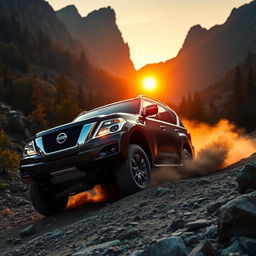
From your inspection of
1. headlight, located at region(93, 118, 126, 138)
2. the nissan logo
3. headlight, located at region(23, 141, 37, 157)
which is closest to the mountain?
headlight, located at region(23, 141, 37, 157)

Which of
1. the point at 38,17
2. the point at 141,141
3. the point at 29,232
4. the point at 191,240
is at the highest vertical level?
the point at 38,17

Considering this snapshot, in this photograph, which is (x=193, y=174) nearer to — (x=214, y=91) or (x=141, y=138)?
(x=141, y=138)

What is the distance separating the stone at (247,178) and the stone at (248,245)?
127 centimetres

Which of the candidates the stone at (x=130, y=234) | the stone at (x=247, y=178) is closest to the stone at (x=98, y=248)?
the stone at (x=130, y=234)

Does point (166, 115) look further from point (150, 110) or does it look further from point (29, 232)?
point (29, 232)

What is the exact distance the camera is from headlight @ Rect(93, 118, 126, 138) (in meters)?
6.40

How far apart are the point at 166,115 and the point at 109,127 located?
9.23 feet

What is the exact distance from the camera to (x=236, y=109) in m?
56.9

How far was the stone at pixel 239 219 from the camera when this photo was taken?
2.85 metres

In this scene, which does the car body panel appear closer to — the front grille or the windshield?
the front grille

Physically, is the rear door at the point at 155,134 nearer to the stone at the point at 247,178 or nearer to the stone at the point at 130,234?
the stone at the point at 247,178

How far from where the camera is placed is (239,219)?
2895 millimetres

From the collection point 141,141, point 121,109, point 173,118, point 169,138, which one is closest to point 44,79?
point 173,118

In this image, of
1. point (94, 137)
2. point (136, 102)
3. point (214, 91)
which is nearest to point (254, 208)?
point (94, 137)
